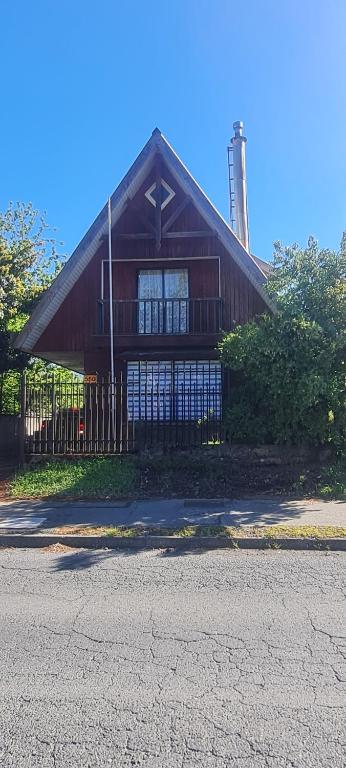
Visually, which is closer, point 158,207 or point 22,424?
point 22,424

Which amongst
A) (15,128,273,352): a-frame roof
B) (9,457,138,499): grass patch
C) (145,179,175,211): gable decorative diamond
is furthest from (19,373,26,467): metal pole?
(145,179,175,211): gable decorative diamond

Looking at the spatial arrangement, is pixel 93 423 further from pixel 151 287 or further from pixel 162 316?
pixel 151 287

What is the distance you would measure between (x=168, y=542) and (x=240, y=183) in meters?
18.0

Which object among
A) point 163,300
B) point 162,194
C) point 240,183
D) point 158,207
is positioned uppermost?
point 240,183

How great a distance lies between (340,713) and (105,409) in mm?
10422

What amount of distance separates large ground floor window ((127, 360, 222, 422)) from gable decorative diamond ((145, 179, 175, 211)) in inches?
186

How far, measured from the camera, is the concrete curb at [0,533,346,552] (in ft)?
21.7

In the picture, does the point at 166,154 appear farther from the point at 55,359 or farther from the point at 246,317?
the point at 55,359

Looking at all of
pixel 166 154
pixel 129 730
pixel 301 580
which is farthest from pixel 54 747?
pixel 166 154

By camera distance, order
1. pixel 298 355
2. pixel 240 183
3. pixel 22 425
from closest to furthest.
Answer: pixel 298 355, pixel 22 425, pixel 240 183

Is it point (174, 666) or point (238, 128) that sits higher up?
point (238, 128)

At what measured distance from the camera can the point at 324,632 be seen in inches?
163

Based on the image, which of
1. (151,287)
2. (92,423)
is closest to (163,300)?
(151,287)

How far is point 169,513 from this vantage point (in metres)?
8.28
